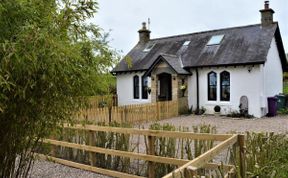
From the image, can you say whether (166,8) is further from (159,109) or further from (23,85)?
(23,85)

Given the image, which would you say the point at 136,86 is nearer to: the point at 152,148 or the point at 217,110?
the point at 217,110

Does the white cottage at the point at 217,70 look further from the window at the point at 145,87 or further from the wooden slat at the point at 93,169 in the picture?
the wooden slat at the point at 93,169

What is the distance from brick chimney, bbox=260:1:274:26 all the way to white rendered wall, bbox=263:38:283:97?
1129 millimetres

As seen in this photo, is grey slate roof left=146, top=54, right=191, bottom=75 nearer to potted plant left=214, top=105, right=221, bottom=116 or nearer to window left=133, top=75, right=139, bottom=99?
window left=133, top=75, right=139, bottom=99

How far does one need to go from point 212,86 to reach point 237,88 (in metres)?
1.50

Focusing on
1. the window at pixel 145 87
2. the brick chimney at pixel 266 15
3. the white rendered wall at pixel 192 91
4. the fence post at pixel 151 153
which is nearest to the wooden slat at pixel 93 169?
the fence post at pixel 151 153

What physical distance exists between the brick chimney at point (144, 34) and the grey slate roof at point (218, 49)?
1606 millimetres

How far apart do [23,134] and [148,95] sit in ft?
55.7

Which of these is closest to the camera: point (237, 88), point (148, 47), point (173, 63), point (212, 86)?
point (237, 88)

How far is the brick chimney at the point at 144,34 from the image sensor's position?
79.2ft

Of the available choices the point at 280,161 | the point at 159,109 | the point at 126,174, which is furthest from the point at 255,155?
the point at 159,109

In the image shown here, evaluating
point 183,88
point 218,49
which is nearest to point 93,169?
point 183,88

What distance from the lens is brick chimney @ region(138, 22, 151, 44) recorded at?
2412 centimetres

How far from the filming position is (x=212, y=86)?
60.4 ft
